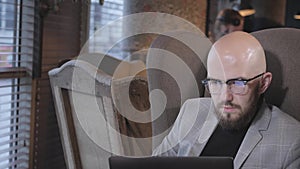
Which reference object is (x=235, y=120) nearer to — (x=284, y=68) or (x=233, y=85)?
(x=233, y=85)

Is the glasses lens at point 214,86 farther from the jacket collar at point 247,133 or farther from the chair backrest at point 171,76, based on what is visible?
the chair backrest at point 171,76

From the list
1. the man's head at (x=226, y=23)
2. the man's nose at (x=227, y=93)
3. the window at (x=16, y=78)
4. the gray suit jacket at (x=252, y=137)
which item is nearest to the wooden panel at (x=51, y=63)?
the window at (x=16, y=78)

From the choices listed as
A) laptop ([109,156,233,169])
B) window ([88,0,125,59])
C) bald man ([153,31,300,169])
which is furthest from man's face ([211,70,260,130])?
window ([88,0,125,59])

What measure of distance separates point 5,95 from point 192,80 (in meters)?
0.96

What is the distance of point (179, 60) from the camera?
1.64 m

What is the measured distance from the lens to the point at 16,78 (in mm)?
2098

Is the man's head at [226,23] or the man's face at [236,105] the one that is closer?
the man's face at [236,105]

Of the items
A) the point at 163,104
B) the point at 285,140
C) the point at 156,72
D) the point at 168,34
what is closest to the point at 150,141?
the point at 163,104

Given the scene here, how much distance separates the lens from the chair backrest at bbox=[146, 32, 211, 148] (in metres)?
1.62

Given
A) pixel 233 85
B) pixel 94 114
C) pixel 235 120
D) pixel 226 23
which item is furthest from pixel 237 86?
pixel 226 23

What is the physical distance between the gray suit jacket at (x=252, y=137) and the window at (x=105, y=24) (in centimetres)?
118

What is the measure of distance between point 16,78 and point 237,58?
1240mm

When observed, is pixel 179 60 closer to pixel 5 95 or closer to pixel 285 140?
pixel 285 140

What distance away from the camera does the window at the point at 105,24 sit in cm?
255
